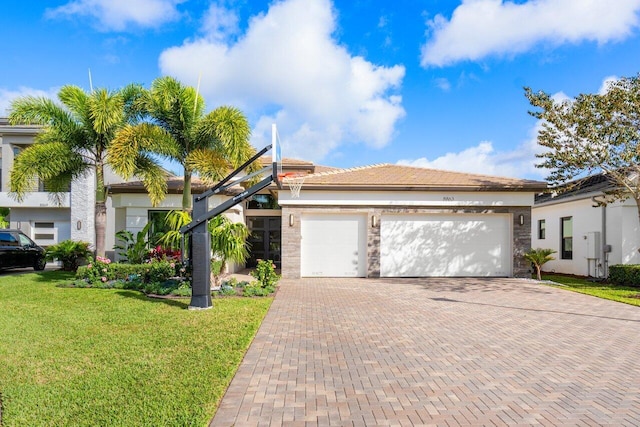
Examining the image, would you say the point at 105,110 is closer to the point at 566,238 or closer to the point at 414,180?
the point at 414,180

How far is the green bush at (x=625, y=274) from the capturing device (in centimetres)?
1367

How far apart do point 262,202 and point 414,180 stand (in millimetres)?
7872

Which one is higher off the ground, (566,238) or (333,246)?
(566,238)

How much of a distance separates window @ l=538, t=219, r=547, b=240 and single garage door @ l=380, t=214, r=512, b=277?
6.17 metres

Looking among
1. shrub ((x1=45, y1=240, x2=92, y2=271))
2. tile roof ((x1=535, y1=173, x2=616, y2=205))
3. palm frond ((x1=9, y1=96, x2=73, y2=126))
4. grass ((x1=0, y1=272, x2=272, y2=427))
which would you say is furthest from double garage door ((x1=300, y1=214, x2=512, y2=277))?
shrub ((x1=45, y1=240, x2=92, y2=271))

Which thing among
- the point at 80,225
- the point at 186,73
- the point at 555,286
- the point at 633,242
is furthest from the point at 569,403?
the point at 80,225

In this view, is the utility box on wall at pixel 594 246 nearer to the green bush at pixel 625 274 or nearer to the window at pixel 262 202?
the green bush at pixel 625 274

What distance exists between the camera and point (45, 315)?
8398mm

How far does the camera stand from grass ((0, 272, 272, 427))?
13.0ft

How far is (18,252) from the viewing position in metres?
15.8

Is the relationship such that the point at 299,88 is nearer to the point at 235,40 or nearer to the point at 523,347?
the point at 235,40

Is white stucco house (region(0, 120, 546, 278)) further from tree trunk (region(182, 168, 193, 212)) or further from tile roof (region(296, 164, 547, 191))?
tree trunk (region(182, 168, 193, 212))

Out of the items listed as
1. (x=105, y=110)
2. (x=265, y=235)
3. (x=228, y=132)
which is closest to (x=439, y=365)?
(x=228, y=132)

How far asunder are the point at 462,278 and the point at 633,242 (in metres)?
6.51
